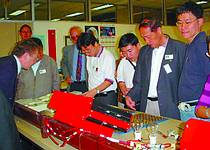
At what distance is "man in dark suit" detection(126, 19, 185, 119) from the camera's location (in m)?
2.23

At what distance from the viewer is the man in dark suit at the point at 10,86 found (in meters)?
1.57

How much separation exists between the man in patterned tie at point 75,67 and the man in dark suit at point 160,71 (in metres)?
1.39

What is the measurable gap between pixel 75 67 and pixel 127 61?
1163 millimetres

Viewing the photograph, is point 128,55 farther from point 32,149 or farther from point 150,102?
point 32,149

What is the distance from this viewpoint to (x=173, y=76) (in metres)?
2.24

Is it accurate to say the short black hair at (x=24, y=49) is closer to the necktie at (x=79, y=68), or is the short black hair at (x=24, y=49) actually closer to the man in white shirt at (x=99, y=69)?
the man in white shirt at (x=99, y=69)

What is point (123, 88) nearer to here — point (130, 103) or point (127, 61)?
point (127, 61)

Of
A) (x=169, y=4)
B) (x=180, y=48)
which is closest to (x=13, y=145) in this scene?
(x=180, y=48)

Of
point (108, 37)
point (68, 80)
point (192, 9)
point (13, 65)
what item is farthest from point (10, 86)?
point (108, 37)

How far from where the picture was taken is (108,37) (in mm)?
5473

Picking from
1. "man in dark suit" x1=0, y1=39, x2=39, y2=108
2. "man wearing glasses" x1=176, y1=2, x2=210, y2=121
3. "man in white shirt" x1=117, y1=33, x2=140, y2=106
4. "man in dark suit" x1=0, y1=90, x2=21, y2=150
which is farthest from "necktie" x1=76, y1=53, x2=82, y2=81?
"man in dark suit" x1=0, y1=90, x2=21, y2=150

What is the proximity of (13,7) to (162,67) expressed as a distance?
3858mm

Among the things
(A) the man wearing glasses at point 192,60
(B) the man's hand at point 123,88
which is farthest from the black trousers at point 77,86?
(A) the man wearing glasses at point 192,60

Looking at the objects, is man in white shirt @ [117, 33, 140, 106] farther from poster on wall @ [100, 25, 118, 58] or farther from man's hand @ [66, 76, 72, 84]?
poster on wall @ [100, 25, 118, 58]
